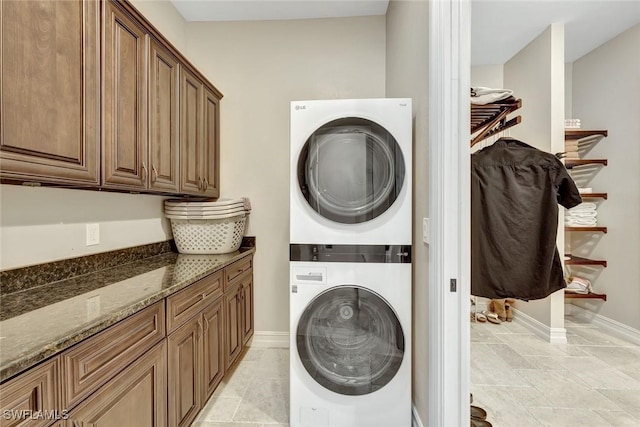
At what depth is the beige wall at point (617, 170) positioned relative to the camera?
279 centimetres

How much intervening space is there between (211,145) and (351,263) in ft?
5.42

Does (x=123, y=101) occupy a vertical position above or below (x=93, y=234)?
above

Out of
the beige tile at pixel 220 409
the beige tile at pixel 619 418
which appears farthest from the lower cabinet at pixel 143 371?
the beige tile at pixel 619 418

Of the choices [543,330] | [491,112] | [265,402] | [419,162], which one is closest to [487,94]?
[491,112]

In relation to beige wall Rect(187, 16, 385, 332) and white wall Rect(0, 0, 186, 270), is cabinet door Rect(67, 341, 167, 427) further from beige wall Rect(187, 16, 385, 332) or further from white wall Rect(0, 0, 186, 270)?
beige wall Rect(187, 16, 385, 332)

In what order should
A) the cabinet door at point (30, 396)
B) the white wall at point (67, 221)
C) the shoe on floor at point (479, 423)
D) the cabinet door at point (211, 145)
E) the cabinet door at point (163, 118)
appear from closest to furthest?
the cabinet door at point (30, 396)
the white wall at point (67, 221)
the shoe on floor at point (479, 423)
the cabinet door at point (163, 118)
the cabinet door at point (211, 145)

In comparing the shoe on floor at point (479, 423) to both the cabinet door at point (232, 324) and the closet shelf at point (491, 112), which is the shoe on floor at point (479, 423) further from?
the closet shelf at point (491, 112)

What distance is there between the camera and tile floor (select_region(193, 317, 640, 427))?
1800mm

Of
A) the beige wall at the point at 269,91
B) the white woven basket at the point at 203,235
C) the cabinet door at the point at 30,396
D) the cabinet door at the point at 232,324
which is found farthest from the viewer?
the beige wall at the point at 269,91

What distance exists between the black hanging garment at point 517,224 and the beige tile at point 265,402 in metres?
A: 1.40

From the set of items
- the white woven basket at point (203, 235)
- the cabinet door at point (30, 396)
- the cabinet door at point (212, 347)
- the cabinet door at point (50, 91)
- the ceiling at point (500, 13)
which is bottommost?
the cabinet door at point (212, 347)

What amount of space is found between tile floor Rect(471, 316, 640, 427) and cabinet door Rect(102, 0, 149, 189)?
2.48 m

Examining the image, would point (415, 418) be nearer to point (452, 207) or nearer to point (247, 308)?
point (452, 207)

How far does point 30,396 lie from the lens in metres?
0.76
